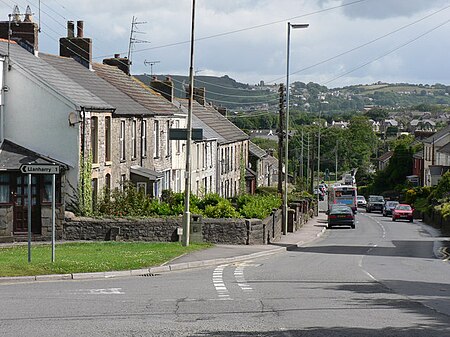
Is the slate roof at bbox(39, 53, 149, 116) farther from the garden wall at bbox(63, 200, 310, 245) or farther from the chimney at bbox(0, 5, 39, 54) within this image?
the garden wall at bbox(63, 200, 310, 245)

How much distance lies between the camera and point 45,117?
33.5 m

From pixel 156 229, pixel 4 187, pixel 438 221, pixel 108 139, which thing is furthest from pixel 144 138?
pixel 438 221

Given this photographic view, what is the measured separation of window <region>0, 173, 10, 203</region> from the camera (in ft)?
105

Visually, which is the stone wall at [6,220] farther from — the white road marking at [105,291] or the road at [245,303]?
the white road marking at [105,291]

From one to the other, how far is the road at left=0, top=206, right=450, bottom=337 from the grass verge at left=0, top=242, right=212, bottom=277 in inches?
43.3

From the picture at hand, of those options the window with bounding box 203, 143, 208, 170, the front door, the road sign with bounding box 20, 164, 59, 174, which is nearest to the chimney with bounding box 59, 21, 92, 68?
the front door

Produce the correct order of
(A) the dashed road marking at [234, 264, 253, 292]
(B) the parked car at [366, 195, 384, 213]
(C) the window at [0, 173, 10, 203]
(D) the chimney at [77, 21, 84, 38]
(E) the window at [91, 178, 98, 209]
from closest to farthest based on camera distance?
(A) the dashed road marking at [234, 264, 253, 292] → (C) the window at [0, 173, 10, 203] → (E) the window at [91, 178, 98, 209] → (D) the chimney at [77, 21, 84, 38] → (B) the parked car at [366, 195, 384, 213]

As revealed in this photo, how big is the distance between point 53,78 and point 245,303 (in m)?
20.4

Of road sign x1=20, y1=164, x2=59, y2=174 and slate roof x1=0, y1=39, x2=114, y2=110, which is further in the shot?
slate roof x1=0, y1=39, x2=114, y2=110

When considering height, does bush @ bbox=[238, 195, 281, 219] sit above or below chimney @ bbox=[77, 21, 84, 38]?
below

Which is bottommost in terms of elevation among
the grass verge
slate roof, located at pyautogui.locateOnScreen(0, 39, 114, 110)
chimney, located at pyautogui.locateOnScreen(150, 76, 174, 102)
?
the grass verge

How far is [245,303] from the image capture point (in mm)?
17375

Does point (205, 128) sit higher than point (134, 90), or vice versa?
point (134, 90)

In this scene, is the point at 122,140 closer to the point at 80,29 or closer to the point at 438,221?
the point at 80,29
